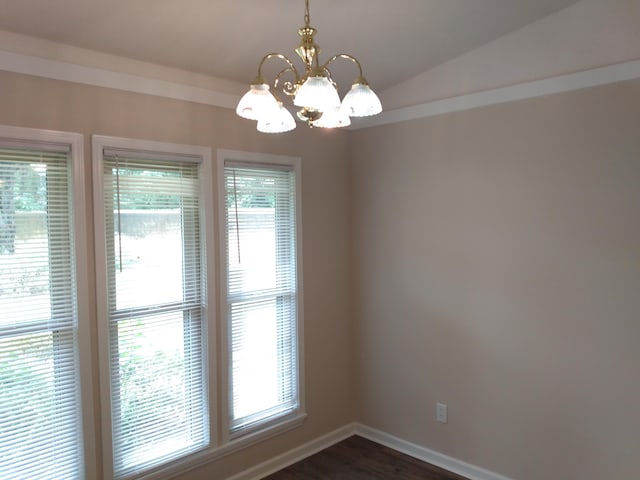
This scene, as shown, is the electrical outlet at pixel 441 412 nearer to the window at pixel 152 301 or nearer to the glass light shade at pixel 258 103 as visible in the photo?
the window at pixel 152 301

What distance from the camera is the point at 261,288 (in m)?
3.16

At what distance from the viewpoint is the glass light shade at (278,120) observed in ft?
4.98

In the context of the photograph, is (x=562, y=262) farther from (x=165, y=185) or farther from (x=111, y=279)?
(x=111, y=279)

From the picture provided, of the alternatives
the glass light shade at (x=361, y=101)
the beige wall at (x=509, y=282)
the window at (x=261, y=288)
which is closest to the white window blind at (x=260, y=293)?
the window at (x=261, y=288)

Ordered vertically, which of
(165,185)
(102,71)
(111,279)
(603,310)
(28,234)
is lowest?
(603,310)

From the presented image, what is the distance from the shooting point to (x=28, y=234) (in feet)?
7.28

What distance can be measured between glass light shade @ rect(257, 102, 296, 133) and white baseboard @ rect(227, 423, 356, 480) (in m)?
2.34

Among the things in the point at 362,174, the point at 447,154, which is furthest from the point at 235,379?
the point at 447,154

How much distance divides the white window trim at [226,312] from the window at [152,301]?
0.12 m

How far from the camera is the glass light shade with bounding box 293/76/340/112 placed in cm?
136

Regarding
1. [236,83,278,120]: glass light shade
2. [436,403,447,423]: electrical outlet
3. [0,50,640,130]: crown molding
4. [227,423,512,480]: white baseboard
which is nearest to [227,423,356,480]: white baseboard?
[227,423,512,480]: white baseboard

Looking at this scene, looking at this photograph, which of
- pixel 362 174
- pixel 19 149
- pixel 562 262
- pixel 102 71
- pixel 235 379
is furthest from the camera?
pixel 362 174

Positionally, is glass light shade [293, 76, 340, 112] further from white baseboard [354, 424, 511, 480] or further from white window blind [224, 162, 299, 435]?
white baseboard [354, 424, 511, 480]

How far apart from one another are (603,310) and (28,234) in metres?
2.87
